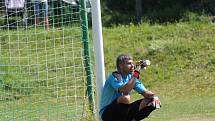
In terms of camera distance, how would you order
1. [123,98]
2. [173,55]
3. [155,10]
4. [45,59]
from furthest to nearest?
[155,10], [173,55], [45,59], [123,98]

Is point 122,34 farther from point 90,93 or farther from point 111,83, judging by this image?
point 111,83

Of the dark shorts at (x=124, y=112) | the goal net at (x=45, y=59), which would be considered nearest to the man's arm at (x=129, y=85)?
the dark shorts at (x=124, y=112)

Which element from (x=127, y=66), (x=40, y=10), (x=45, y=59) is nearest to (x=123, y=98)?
(x=127, y=66)

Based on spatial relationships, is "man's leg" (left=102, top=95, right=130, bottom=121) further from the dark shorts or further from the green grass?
the green grass

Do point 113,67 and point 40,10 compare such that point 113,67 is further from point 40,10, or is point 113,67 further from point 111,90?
point 111,90

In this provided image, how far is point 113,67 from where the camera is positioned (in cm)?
1873

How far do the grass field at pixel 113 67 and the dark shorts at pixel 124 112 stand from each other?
155cm

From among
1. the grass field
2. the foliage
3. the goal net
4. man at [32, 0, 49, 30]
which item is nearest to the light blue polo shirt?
the goal net

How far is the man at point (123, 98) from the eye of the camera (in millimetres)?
7680

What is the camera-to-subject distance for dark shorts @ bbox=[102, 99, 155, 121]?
7.72 metres

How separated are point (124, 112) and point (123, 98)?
18cm

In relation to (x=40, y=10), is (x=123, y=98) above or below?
below

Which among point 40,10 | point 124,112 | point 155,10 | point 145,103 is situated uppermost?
point 40,10

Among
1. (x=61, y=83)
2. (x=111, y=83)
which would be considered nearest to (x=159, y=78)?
(x=61, y=83)
